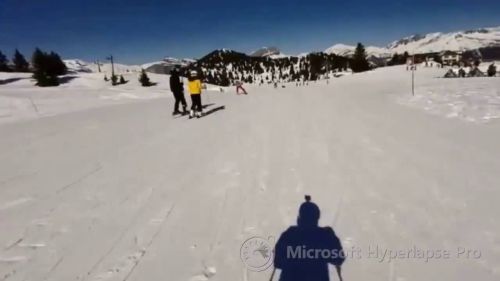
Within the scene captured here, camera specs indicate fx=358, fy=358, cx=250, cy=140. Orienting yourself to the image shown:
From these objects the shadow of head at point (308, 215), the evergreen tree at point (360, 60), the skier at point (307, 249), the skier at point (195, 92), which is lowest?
the skier at point (307, 249)

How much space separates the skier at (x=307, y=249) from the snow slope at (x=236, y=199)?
0.48 feet

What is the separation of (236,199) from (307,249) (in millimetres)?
1788

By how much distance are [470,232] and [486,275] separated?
82 centimetres

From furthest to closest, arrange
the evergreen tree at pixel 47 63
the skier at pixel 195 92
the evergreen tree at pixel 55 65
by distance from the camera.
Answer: the evergreen tree at pixel 55 65 < the evergreen tree at pixel 47 63 < the skier at pixel 195 92

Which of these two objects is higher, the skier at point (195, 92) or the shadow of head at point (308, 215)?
the skier at point (195, 92)

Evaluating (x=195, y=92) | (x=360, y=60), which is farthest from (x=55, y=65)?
(x=360, y=60)

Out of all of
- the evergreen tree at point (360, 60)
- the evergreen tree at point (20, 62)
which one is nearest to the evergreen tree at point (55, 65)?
the evergreen tree at point (20, 62)

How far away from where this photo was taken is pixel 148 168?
7816mm

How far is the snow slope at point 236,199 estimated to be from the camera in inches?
160

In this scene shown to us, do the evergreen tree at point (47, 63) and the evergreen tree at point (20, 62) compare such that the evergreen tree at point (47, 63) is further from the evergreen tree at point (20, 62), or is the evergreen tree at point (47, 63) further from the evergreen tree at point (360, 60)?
the evergreen tree at point (360, 60)

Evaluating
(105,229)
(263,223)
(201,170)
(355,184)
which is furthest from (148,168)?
(355,184)

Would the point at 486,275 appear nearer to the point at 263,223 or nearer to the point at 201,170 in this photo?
the point at 263,223

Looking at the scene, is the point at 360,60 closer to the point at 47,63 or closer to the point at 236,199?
the point at 47,63

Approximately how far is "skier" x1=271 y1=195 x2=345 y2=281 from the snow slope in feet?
0.48
